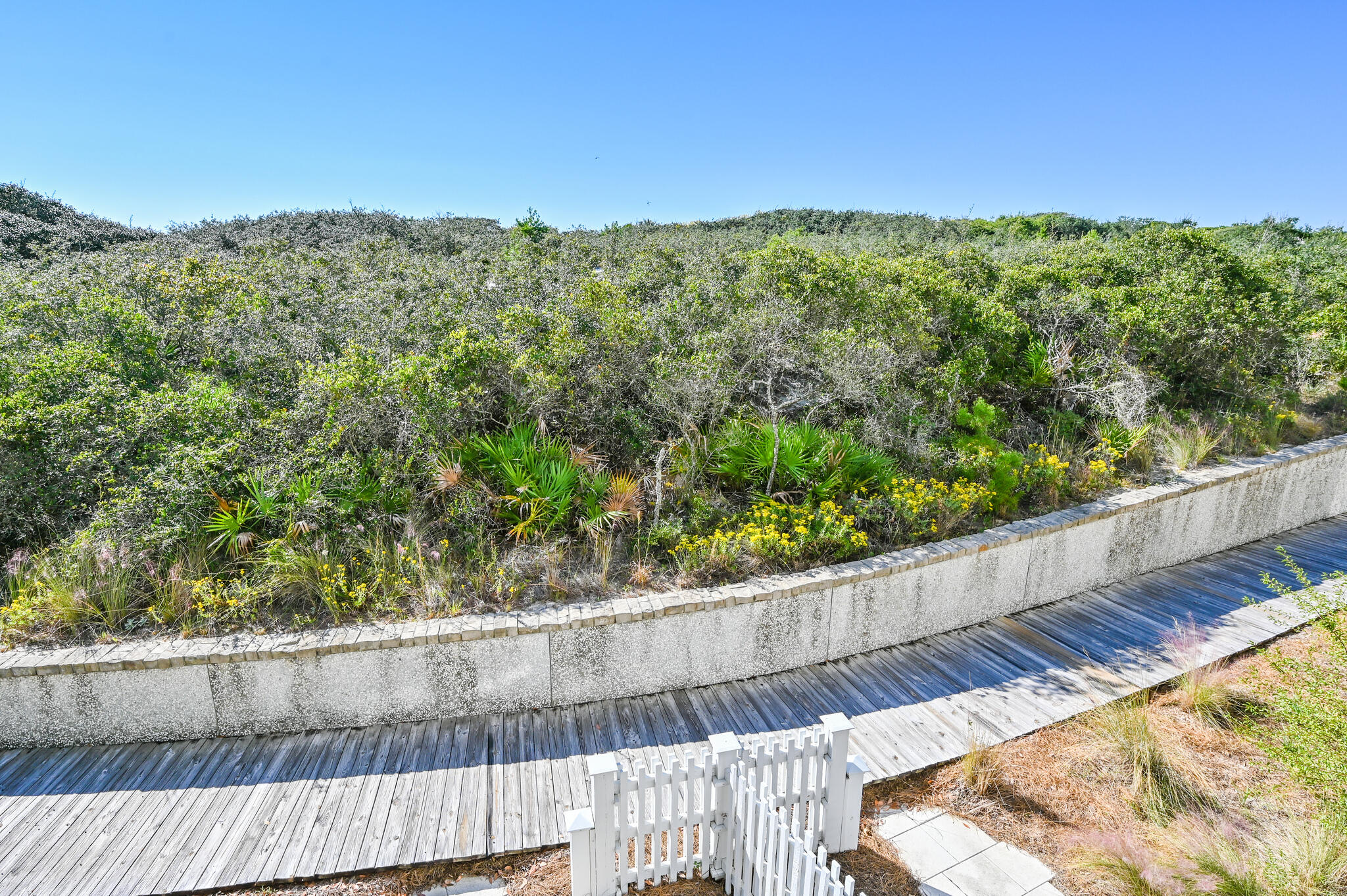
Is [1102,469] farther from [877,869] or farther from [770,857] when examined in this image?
[770,857]

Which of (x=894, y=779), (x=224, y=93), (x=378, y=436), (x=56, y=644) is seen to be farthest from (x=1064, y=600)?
(x=224, y=93)

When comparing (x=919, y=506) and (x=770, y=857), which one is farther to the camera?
(x=919, y=506)

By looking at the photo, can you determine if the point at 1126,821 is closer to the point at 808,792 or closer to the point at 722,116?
the point at 808,792

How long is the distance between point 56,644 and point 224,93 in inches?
382

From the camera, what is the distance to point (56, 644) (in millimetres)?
3979

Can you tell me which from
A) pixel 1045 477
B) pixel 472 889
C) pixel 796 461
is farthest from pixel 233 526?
pixel 1045 477

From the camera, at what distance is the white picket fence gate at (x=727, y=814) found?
2752mm

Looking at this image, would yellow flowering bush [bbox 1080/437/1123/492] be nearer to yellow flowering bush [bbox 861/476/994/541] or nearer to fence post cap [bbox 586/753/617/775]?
yellow flowering bush [bbox 861/476/994/541]

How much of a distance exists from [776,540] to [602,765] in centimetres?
244

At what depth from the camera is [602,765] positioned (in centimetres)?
274

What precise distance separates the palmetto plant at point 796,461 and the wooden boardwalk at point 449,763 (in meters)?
1.50

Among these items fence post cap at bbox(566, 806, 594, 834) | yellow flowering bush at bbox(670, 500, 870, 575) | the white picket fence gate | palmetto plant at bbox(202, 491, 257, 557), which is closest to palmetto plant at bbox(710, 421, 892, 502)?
yellow flowering bush at bbox(670, 500, 870, 575)

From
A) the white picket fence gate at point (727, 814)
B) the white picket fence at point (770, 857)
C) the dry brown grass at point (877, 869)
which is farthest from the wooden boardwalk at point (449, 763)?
the white picket fence at point (770, 857)

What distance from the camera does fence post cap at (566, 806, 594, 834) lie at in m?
2.74
